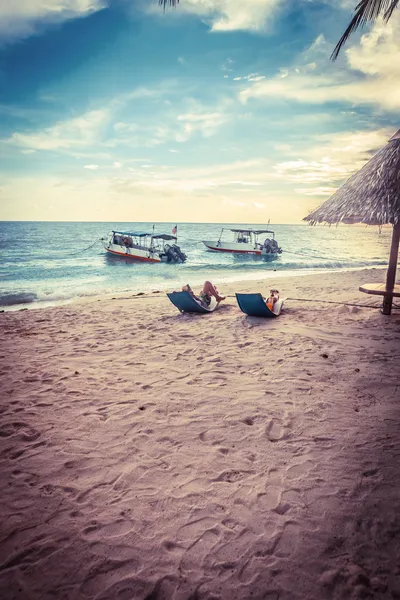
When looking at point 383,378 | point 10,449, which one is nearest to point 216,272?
point 383,378

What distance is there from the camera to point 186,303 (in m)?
8.30

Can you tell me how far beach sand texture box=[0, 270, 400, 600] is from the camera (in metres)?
1.98

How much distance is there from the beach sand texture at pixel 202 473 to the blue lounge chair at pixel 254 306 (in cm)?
170

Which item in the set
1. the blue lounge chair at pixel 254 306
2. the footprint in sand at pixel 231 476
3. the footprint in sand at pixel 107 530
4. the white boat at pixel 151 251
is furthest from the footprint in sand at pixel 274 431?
the white boat at pixel 151 251

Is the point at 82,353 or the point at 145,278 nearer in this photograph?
the point at 82,353

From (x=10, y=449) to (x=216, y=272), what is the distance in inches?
805

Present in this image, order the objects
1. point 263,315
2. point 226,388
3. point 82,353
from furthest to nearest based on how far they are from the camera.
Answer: point 263,315 → point 82,353 → point 226,388

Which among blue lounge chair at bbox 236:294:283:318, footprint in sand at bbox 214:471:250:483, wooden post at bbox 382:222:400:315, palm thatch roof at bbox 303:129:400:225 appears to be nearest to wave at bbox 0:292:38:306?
blue lounge chair at bbox 236:294:283:318

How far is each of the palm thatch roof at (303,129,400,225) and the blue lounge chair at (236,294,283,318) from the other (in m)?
2.97

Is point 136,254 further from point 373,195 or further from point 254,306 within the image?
point 373,195

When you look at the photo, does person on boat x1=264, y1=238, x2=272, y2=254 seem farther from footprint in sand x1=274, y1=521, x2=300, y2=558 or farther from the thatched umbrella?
footprint in sand x1=274, y1=521, x2=300, y2=558

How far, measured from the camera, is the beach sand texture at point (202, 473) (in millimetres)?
1979

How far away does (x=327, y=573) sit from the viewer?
6.42 feet

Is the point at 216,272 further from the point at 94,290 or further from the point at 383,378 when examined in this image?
the point at 383,378
